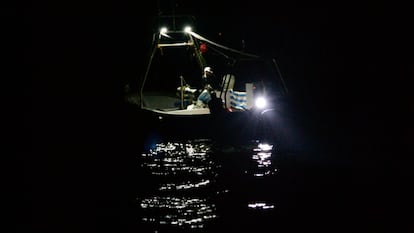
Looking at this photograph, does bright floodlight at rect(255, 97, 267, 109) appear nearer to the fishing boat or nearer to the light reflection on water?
the fishing boat

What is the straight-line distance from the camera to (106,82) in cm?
3691

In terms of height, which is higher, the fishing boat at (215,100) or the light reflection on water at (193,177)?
the fishing boat at (215,100)

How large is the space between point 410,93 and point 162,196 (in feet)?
51.9

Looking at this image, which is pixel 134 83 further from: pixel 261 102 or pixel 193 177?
pixel 193 177

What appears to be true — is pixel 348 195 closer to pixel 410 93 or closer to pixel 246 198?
pixel 246 198

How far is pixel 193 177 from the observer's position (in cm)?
1102

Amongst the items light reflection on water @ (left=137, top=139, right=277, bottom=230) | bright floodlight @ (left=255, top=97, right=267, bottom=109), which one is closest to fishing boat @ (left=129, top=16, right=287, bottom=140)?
bright floodlight @ (left=255, top=97, right=267, bottom=109)

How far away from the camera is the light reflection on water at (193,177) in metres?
8.59

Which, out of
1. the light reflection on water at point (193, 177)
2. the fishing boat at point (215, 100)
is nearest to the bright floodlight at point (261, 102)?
the fishing boat at point (215, 100)

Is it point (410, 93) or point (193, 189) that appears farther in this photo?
point (410, 93)

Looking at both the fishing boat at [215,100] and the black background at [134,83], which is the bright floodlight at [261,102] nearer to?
the fishing boat at [215,100]

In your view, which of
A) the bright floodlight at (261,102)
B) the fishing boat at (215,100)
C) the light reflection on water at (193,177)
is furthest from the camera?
the bright floodlight at (261,102)

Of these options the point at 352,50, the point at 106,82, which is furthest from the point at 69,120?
the point at 352,50

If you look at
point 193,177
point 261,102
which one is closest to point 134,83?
point 261,102
